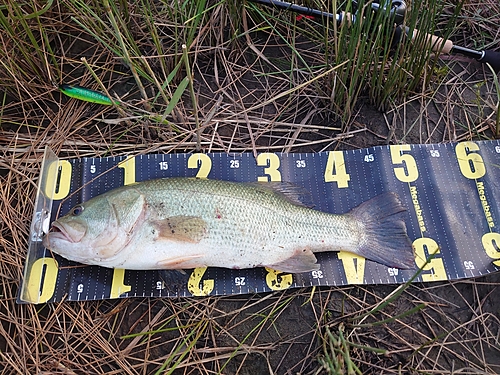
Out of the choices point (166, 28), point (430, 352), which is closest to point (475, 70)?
point (430, 352)

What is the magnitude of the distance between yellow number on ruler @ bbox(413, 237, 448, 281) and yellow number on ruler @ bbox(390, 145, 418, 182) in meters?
0.56

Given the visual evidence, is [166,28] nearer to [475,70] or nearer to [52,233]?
[52,233]

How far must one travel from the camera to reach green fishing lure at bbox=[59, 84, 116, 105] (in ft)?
11.4

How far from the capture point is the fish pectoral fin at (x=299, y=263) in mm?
2963

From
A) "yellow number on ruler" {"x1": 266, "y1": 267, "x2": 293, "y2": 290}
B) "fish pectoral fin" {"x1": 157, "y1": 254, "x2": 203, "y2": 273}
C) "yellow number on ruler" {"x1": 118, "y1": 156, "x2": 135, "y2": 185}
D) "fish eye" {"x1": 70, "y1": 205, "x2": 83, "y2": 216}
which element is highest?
"yellow number on ruler" {"x1": 118, "y1": 156, "x2": 135, "y2": 185}

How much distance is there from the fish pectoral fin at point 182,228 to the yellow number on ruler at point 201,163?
0.64 metres

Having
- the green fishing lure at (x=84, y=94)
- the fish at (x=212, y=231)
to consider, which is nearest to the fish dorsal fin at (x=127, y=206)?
the fish at (x=212, y=231)

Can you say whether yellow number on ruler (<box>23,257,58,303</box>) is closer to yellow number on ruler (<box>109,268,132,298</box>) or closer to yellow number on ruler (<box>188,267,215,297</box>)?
yellow number on ruler (<box>109,268,132,298</box>)

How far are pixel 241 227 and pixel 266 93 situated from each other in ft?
4.71

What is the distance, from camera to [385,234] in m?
3.10

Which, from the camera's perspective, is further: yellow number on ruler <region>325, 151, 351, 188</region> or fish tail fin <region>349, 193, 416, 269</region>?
yellow number on ruler <region>325, 151, 351, 188</region>

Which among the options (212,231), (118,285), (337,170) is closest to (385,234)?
(337,170)

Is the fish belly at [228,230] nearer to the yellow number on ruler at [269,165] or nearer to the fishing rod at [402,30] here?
the yellow number on ruler at [269,165]

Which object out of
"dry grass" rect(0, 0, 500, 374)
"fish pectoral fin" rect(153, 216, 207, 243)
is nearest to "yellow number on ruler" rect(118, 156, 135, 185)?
"dry grass" rect(0, 0, 500, 374)
